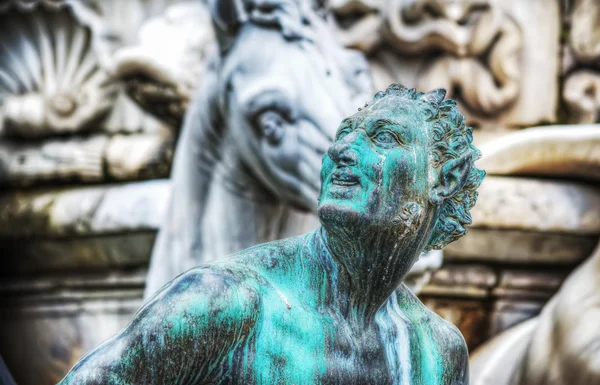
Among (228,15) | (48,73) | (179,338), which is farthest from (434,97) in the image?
(48,73)

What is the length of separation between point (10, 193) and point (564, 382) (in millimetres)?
1569

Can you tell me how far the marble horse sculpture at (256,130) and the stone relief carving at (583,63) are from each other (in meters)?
0.71

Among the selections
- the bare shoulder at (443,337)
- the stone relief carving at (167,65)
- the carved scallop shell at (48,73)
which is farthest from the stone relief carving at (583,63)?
the bare shoulder at (443,337)

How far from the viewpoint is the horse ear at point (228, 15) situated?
238cm

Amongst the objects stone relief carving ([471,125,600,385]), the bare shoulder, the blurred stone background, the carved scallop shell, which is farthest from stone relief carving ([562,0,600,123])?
the bare shoulder

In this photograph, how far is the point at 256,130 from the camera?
236 cm

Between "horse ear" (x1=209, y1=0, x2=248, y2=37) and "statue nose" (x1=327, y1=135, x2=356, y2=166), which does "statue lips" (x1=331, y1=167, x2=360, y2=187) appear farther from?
"horse ear" (x1=209, y1=0, x2=248, y2=37)


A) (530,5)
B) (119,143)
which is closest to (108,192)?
(119,143)

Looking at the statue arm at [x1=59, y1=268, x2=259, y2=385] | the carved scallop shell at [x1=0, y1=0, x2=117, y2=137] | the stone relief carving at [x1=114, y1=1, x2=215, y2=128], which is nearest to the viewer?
the statue arm at [x1=59, y1=268, x2=259, y2=385]

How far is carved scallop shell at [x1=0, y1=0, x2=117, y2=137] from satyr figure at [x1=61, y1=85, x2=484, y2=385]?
2144 millimetres

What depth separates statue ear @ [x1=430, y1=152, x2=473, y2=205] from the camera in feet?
3.98

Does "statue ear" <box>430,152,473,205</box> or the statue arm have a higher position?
"statue ear" <box>430,152,473,205</box>

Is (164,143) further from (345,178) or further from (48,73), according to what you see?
(345,178)

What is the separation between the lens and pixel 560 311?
256cm
